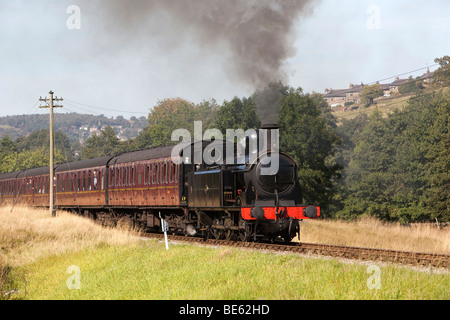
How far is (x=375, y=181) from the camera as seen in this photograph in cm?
5512

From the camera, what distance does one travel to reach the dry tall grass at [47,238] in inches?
738

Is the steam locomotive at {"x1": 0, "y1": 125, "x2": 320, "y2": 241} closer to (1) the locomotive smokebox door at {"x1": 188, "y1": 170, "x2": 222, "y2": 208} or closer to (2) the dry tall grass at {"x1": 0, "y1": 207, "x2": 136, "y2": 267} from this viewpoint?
(1) the locomotive smokebox door at {"x1": 188, "y1": 170, "x2": 222, "y2": 208}

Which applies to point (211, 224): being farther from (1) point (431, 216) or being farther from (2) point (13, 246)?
(1) point (431, 216)

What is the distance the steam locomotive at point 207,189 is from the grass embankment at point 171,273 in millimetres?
2151

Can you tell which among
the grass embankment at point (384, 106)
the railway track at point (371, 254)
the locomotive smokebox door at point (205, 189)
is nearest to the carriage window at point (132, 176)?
the locomotive smokebox door at point (205, 189)

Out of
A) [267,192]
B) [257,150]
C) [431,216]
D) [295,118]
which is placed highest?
[295,118]

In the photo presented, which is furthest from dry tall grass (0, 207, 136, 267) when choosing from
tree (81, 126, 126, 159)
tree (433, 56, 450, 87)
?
tree (433, 56, 450, 87)

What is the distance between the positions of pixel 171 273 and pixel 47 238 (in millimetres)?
10816

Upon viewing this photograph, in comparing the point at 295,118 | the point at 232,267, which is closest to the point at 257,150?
the point at 232,267

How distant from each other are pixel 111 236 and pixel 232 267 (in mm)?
9801

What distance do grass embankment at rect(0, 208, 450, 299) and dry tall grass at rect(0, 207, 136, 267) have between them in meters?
0.04

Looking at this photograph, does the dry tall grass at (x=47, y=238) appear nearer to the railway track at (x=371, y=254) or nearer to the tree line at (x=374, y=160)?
the railway track at (x=371, y=254)

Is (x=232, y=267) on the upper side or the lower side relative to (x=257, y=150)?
lower

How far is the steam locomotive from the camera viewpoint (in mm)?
17266
